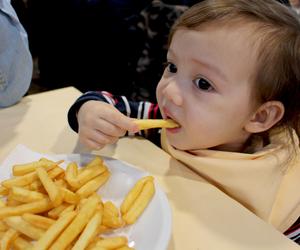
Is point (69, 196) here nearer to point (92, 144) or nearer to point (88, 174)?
point (88, 174)

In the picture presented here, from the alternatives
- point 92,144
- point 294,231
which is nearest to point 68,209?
point 92,144

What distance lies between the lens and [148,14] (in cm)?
179

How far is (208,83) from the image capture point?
3.17 feet

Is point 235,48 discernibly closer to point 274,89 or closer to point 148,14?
point 274,89

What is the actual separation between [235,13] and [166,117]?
315mm

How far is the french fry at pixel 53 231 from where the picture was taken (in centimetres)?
68

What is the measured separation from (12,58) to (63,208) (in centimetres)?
70

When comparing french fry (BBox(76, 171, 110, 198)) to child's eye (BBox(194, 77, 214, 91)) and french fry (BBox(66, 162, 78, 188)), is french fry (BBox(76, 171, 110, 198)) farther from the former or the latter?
child's eye (BBox(194, 77, 214, 91))

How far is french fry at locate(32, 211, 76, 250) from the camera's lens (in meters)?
0.68

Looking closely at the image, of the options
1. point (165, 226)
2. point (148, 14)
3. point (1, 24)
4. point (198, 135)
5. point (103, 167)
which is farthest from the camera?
point (148, 14)

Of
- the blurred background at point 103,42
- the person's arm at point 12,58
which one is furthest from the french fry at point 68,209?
the blurred background at point 103,42

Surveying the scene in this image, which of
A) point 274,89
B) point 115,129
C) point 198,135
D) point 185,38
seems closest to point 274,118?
point 274,89

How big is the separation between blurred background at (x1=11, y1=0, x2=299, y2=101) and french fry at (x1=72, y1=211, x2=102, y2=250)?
1143mm

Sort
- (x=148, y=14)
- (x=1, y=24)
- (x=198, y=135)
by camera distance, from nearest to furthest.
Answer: (x=198, y=135)
(x=1, y=24)
(x=148, y=14)
